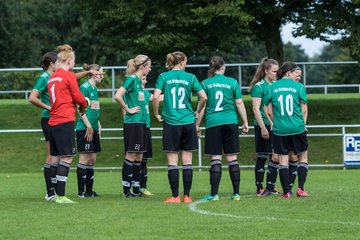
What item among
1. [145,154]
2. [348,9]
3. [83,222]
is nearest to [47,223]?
[83,222]

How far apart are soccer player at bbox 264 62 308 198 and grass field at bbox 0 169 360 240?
56cm

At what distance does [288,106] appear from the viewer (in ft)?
43.1

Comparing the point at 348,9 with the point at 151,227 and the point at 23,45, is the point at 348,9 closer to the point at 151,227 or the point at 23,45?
the point at 151,227

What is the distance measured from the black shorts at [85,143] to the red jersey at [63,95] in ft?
5.54

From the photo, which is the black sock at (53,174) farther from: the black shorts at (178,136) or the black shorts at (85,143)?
the black shorts at (178,136)

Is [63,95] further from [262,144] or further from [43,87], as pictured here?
[262,144]

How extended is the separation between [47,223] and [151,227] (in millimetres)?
1285

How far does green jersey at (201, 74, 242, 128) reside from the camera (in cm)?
1289

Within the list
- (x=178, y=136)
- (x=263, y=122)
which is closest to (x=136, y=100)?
(x=178, y=136)

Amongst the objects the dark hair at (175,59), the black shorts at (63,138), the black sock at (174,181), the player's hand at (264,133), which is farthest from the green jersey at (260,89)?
the black shorts at (63,138)

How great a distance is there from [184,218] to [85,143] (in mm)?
4152

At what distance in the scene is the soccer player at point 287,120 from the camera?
13.1 metres

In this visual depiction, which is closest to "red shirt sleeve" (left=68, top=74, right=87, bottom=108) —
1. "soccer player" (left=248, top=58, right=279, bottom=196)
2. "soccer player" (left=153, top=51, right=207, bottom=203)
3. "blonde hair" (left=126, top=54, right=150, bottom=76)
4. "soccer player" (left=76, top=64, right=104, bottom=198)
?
"soccer player" (left=153, top=51, right=207, bottom=203)

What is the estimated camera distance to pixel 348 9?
1159 inches
